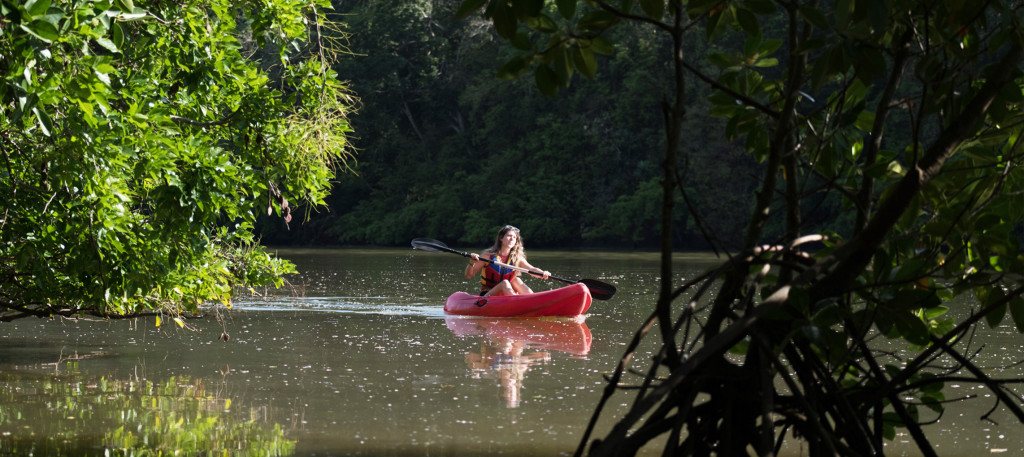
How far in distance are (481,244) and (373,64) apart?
7818mm

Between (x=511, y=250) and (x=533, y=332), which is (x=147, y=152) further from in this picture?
(x=511, y=250)

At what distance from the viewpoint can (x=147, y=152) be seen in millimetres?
6066

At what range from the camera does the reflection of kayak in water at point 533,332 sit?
32.5ft

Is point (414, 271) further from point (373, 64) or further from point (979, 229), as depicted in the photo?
point (373, 64)

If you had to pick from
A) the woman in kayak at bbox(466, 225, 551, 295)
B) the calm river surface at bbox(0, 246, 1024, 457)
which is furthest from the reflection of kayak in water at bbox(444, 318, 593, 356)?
the woman in kayak at bbox(466, 225, 551, 295)

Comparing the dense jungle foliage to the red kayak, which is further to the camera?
the dense jungle foliage

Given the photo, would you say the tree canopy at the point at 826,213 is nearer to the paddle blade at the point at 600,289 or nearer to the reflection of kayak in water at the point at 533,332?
the reflection of kayak in water at the point at 533,332

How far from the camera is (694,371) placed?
2785mm

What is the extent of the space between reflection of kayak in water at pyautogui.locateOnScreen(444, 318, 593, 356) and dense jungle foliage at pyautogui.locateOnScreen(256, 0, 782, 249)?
2416 cm

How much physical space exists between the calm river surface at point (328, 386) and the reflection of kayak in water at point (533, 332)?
1.0 inches

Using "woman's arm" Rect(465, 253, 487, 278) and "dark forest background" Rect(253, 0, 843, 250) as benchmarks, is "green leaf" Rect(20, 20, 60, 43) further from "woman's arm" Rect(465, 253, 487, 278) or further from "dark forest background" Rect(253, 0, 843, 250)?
"dark forest background" Rect(253, 0, 843, 250)

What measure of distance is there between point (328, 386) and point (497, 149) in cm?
3849

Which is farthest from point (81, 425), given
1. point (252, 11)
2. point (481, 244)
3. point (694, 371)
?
point (481, 244)

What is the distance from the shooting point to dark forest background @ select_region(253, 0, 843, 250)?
3816cm
